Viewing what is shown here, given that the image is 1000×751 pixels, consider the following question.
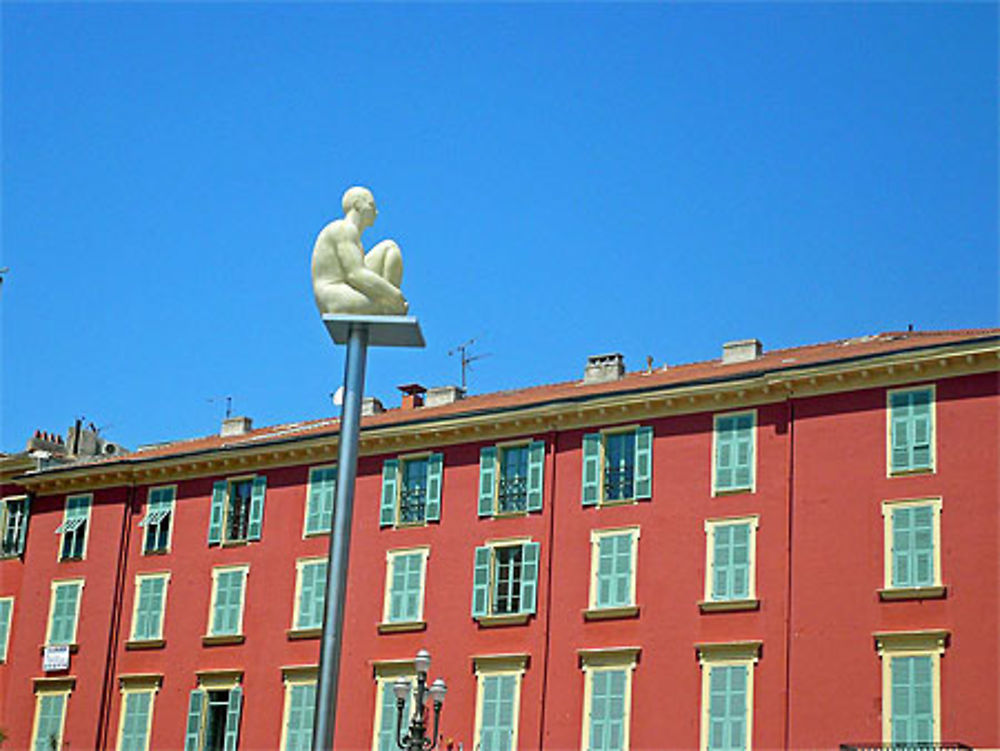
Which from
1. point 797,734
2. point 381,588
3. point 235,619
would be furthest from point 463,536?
point 797,734

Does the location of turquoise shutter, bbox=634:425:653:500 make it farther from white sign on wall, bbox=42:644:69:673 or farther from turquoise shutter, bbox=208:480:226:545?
white sign on wall, bbox=42:644:69:673

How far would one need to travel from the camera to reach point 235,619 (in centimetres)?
4391

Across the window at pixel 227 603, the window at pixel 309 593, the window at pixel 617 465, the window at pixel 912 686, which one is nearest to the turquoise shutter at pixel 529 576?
the window at pixel 617 465

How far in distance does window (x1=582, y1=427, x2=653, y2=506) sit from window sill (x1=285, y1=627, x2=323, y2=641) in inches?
291

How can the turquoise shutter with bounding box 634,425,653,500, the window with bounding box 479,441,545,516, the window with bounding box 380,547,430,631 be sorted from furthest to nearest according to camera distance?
the window with bounding box 380,547,430,631 < the window with bounding box 479,441,545,516 < the turquoise shutter with bounding box 634,425,653,500

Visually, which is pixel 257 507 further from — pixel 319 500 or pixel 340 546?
pixel 340 546

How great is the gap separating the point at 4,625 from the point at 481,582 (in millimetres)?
15432

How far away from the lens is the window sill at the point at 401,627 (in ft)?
134

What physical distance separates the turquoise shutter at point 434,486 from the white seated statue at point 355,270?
23.4m

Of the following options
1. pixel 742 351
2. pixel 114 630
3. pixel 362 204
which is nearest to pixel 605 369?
pixel 742 351

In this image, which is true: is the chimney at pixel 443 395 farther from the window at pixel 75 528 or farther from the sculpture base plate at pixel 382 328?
the sculpture base plate at pixel 382 328

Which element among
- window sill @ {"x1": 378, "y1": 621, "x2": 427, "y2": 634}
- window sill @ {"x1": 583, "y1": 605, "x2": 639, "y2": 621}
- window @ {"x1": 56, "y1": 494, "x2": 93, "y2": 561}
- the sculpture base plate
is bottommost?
the sculpture base plate

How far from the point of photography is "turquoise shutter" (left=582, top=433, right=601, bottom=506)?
3941 cm

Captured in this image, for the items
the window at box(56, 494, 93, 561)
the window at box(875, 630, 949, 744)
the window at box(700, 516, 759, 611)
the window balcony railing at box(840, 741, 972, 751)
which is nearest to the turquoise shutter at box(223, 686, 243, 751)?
the window at box(56, 494, 93, 561)
